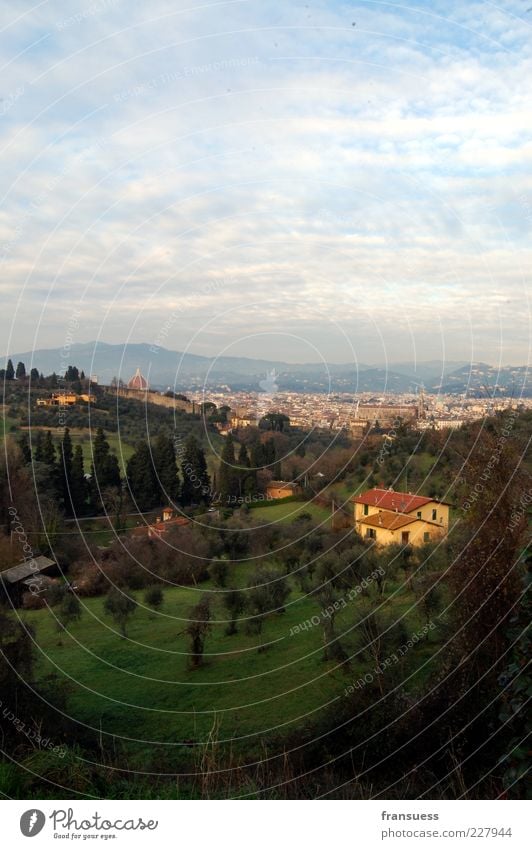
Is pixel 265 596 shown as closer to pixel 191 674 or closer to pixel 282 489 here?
pixel 191 674

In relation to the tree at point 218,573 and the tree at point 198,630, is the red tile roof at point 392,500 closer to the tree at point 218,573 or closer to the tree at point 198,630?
the tree at point 218,573

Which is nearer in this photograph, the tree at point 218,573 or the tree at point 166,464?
the tree at point 166,464

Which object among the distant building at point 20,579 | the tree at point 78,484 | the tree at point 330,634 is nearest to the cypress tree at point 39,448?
the tree at point 78,484

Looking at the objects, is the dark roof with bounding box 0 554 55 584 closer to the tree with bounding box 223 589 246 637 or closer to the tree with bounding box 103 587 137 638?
the tree with bounding box 103 587 137 638

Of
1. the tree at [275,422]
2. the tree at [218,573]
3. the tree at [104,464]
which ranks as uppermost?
the tree at [275,422]

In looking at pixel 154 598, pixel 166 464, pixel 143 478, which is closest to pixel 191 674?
pixel 154 598
